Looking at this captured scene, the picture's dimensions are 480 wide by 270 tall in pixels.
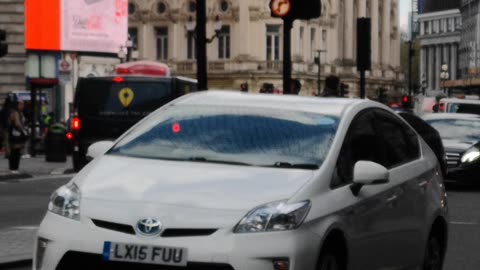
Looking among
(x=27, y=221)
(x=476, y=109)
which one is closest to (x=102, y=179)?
(x=27, y=221)

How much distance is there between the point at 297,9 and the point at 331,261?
8939mm

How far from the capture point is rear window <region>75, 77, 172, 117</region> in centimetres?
3203

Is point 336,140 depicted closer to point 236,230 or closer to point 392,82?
point 236,230

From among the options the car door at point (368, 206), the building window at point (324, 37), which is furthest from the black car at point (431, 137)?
the building window at point (324, 37)

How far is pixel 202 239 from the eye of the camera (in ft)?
29.0

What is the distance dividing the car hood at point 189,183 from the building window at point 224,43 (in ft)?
323

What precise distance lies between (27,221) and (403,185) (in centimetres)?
949

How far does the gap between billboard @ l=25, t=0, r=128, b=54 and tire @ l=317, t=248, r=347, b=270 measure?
229 feet

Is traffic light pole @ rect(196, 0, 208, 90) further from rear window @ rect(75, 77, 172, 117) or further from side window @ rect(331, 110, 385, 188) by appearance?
rear window @ rect(75, 77, 172, 117)

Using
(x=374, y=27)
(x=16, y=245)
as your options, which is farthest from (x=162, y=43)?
(x=16, y=245)

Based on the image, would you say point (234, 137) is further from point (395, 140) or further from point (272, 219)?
point (395, 140)

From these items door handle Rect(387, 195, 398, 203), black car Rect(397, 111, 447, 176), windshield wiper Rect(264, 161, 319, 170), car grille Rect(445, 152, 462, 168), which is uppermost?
windshield wiper Rect(264, 161, 319, 170)

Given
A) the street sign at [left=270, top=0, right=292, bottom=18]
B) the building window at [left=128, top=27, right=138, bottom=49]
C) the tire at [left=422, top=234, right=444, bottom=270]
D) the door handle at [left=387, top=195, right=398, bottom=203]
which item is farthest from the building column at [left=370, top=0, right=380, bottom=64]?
the door handle at [left=387, top=195, right=398, bottom=203]

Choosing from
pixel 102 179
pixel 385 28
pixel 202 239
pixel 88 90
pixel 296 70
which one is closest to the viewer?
pixel 202 239
